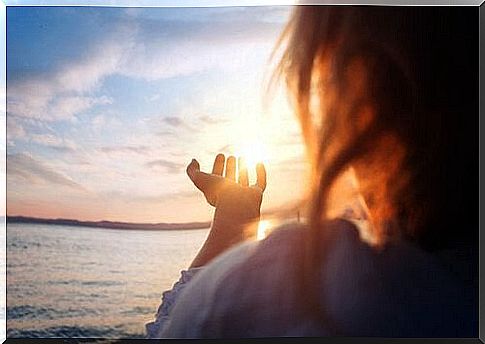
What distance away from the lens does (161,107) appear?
15.3 feet

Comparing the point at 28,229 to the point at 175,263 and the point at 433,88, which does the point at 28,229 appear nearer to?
the point at 175,263

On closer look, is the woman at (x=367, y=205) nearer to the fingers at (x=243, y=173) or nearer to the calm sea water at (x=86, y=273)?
the fingers at (x=243, y=173)

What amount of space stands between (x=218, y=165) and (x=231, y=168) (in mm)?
82

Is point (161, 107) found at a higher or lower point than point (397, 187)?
higher

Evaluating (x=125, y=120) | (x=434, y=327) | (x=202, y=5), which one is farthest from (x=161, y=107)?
(x=434, y=327)

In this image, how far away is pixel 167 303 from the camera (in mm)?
4680

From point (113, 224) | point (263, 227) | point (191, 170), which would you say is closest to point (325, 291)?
point (263, 227)

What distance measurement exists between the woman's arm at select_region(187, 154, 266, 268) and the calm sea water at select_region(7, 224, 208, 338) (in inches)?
4.0

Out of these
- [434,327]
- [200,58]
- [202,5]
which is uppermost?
[202,5]

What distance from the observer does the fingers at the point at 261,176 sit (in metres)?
4.68

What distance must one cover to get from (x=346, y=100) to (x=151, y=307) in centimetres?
171

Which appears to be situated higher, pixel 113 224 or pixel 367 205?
pixel 367 205

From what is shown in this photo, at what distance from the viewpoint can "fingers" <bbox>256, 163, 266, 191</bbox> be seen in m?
4.68

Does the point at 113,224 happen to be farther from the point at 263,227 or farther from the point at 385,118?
the point at 385,118
